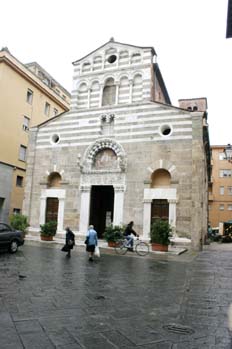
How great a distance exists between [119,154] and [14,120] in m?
12.6

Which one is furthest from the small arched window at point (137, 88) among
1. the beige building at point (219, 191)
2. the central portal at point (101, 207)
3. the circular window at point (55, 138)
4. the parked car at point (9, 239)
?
the beige building at point (219, 191)

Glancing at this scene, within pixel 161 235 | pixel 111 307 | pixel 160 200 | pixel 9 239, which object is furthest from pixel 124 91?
pixel 111 307

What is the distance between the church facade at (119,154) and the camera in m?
19.8

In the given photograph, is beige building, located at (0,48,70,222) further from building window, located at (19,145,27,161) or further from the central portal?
the central portal

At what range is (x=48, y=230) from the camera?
67.0 ft

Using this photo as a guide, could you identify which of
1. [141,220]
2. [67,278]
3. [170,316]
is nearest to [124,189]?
[141,220]

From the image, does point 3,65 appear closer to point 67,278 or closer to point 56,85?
point 56,85

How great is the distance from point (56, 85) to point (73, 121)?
2179 centimetres

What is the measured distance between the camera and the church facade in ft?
65.1

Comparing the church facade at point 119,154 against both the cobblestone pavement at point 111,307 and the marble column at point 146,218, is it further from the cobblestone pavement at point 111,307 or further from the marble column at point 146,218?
the cobblestone pavement at point 111,307

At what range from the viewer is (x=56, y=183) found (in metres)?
23.9

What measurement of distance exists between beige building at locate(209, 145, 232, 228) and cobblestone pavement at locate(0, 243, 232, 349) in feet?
145

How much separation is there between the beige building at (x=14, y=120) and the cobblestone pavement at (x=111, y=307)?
18.5 metres

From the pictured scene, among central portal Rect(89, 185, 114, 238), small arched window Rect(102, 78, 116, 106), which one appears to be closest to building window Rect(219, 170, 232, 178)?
central portal Rect(89, 185, 114, 238)
